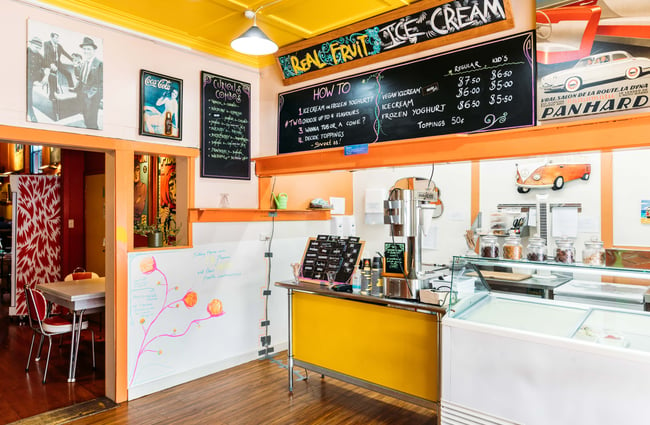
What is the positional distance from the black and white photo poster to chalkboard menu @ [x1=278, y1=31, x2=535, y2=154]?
1.77 metres

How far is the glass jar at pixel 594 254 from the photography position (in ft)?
7.93

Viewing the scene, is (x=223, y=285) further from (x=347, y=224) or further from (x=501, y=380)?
(x=501, y=380)

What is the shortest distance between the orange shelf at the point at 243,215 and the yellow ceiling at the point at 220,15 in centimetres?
158

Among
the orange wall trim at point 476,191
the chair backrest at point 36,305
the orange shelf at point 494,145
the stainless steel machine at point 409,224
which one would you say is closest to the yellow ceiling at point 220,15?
the orange shelf at point 494,145

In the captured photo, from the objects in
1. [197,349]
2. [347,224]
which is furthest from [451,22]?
[197,349]

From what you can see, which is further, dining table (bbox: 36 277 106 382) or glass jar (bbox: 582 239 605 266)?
dining table (bbox: 36 277 106 382)

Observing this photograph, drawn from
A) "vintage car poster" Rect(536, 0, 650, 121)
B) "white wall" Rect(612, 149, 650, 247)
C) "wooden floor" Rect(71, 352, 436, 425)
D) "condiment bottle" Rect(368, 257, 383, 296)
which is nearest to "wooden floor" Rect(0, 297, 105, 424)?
"wooden floor" Rect(71, 352, 436, 425)

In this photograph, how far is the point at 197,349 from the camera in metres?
4.24

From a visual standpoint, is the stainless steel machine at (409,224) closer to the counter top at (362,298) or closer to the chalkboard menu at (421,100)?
the counter top at (362,298)

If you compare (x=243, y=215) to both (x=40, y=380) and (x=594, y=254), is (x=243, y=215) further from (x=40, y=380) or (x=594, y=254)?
(x=594, y=254)

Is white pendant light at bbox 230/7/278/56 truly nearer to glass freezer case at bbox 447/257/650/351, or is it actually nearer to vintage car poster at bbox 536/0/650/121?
vintage car poster at bbox 536/0/650/121

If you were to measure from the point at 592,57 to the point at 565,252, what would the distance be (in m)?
1.25

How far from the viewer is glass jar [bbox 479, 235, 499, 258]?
117 inches

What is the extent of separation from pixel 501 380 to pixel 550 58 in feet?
6.87
